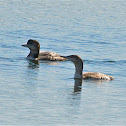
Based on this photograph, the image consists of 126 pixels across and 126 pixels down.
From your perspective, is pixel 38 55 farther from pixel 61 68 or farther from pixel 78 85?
pixel 78 85

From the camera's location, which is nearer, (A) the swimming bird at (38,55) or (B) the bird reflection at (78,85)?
(B) the bird reflection at (78,85)

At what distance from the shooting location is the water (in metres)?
16.5

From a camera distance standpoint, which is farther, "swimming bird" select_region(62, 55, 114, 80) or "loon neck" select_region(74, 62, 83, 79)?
"loon neck" select_region(74, 62, 83, 79)

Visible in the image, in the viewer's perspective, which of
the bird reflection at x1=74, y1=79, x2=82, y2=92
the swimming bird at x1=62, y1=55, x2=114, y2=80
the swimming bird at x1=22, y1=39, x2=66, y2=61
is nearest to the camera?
the bird reflection at x1=74, y1=79, x2=82, y2=92

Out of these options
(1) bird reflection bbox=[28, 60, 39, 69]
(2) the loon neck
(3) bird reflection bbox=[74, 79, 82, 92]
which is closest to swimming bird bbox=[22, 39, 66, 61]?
(1) bird reflection bbox=[28, 60, 39, 69]

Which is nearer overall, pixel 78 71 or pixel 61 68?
pixel 78 71

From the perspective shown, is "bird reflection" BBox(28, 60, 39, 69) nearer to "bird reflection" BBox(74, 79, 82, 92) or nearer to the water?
the water

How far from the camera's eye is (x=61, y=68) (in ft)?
81.5

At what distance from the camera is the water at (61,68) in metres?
16.5

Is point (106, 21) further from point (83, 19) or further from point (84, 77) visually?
point (84, 77)

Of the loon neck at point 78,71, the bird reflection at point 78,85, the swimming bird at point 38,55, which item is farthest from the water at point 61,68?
the swimming bird at point 38,55

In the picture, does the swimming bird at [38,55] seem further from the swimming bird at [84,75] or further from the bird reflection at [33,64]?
the swimming bird at [84,75]

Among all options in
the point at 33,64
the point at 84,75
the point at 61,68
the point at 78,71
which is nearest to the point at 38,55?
the point at 33,64

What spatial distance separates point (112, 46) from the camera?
1261 inches
